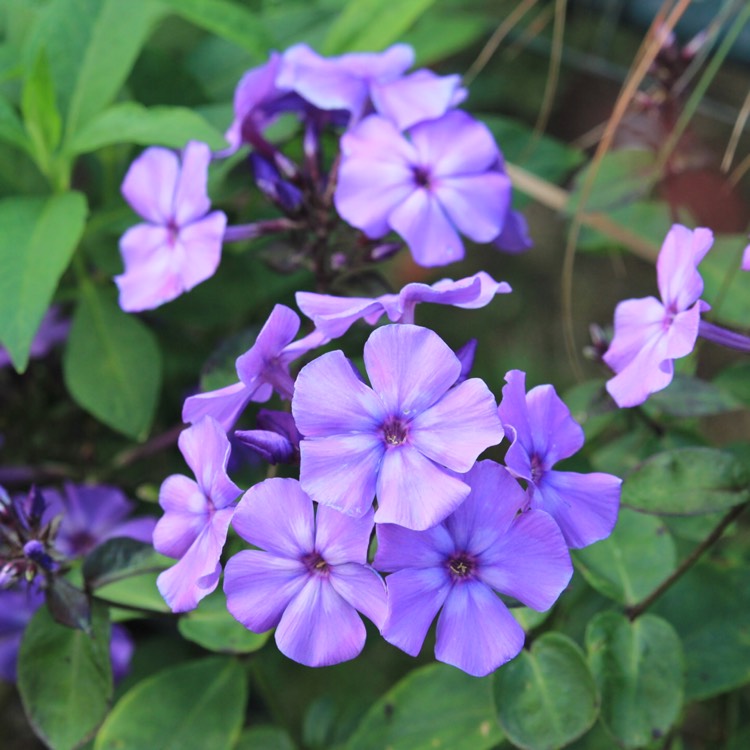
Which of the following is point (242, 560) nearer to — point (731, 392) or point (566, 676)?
point (566, 676)

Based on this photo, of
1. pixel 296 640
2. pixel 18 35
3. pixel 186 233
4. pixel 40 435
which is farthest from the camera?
pixel 40 435

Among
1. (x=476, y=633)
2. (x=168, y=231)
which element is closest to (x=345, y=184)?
(x=168, y=231)

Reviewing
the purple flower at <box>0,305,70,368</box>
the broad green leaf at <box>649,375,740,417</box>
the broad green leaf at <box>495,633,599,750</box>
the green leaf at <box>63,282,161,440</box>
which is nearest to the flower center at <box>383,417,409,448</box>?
the broad green leaf at <box>495,633,599,750</box>

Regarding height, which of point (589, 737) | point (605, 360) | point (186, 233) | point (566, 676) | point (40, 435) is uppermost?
point (605, 360)

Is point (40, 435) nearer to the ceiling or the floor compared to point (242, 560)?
nearer to the floor

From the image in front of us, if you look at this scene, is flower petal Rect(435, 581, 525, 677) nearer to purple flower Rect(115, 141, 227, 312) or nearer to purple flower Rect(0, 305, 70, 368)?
purple flower Rect(115, 141, 227, 312)

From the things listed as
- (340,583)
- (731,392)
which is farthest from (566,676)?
(731,392)
